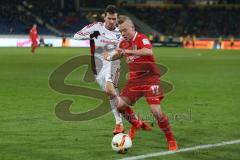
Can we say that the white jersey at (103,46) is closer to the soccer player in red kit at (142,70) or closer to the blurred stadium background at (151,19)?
the soccer player in red kit at (142,70)

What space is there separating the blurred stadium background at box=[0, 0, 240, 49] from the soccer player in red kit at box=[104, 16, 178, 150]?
55.2 m

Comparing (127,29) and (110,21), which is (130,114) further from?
(127,29)

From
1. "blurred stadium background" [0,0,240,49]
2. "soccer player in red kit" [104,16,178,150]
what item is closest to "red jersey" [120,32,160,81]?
"soccer player in red kit" [104,16,178,150]

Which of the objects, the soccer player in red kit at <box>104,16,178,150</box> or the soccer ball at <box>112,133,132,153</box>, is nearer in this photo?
the soccer ball at <box>112,133,132,153</box>

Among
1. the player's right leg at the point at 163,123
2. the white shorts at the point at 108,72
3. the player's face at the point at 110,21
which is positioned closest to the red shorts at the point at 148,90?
the player's right leg at the point at 163,123

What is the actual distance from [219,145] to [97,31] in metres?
3.02

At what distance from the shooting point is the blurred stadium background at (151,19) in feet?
224

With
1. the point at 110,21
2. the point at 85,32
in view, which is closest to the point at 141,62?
the point at 110,21

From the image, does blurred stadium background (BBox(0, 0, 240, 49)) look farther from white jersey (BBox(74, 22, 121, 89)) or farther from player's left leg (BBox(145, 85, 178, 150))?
player's left leg (BBox(145, 85, 178, 150))

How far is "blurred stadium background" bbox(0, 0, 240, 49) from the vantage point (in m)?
68.2

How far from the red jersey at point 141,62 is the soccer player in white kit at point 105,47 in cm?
126

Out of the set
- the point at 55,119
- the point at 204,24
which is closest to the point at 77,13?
the point at 204,24

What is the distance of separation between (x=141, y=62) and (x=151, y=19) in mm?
73123

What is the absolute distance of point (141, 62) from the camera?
8.90 meters
